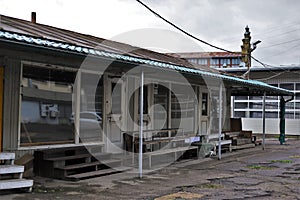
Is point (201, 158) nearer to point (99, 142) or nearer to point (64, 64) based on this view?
point (99, 142)

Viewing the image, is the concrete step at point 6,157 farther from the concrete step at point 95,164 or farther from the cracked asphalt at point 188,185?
the concrete step at point 95,164

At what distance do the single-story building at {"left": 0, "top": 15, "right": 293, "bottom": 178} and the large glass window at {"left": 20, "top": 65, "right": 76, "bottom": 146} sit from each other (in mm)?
20

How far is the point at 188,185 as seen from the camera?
7262mm

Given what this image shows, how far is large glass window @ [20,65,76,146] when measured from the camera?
7.84 m

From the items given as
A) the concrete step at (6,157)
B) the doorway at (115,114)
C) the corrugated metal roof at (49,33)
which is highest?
the corrugated metal roof at (49,33)

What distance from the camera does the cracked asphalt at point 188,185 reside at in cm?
633

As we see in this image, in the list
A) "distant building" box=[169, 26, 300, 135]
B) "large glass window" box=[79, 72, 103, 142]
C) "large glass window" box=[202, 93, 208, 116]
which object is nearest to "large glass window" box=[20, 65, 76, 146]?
"large glass window" box=[79, 72, 103, 142]

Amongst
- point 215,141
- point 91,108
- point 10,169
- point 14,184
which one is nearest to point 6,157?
point 10,169

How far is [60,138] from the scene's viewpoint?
8.55 meters

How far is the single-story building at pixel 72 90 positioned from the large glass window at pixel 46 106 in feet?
0.06

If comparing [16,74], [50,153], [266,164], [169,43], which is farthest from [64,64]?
[169,43]

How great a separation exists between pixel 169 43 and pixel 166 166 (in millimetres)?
7711

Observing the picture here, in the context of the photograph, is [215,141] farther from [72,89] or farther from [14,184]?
[14,184]

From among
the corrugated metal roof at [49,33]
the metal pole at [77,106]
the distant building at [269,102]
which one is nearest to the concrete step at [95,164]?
the metal pole at [77,106]
